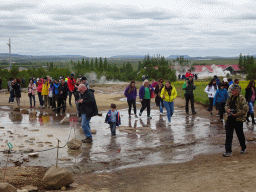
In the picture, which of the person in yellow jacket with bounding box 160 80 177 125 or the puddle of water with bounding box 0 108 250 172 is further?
the person in yellow jacket with bounding box 160 80 177 125

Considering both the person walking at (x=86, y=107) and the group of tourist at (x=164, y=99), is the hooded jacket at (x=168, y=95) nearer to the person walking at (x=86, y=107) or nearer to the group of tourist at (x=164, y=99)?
the group of tourist at (x=164, y=99)

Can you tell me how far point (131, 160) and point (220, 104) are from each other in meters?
7.28

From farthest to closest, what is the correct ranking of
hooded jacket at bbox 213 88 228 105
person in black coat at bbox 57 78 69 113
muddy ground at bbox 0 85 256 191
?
person in black coat at bbox 57 78 69 113
hooded jacket at bbox 213 88 228 105
muddy ground at bbox 0 85 256 191

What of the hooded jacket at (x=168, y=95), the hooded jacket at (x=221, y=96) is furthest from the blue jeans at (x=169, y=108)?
the hooded jacket at (x=221, y=96)

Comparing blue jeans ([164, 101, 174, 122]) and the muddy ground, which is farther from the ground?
blue jeans ([164, 101, 174, 122])

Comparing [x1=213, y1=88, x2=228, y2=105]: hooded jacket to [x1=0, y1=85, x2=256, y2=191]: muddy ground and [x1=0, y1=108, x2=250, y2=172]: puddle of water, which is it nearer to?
[x1=0, y1=108, x2=250, y2=172]: puddle of water

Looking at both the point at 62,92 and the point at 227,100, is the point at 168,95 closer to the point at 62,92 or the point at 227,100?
the point at 227,100

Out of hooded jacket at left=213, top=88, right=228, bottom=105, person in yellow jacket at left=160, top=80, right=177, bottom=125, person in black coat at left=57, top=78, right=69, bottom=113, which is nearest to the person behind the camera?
person in yellow jacket at left=160, top=80, right=177, bottom=125

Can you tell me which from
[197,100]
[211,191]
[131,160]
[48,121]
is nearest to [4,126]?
[48,121]

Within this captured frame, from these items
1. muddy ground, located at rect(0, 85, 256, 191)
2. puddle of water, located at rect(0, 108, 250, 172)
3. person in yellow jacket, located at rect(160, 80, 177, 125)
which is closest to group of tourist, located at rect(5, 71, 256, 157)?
person in yellow jacket, located at rect(160, 80, 177, 125)

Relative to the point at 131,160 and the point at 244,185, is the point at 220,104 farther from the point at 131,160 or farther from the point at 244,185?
the point at 244,185

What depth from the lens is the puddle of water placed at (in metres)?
8.66

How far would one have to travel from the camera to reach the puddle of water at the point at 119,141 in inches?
341

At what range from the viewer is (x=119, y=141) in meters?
11.0
